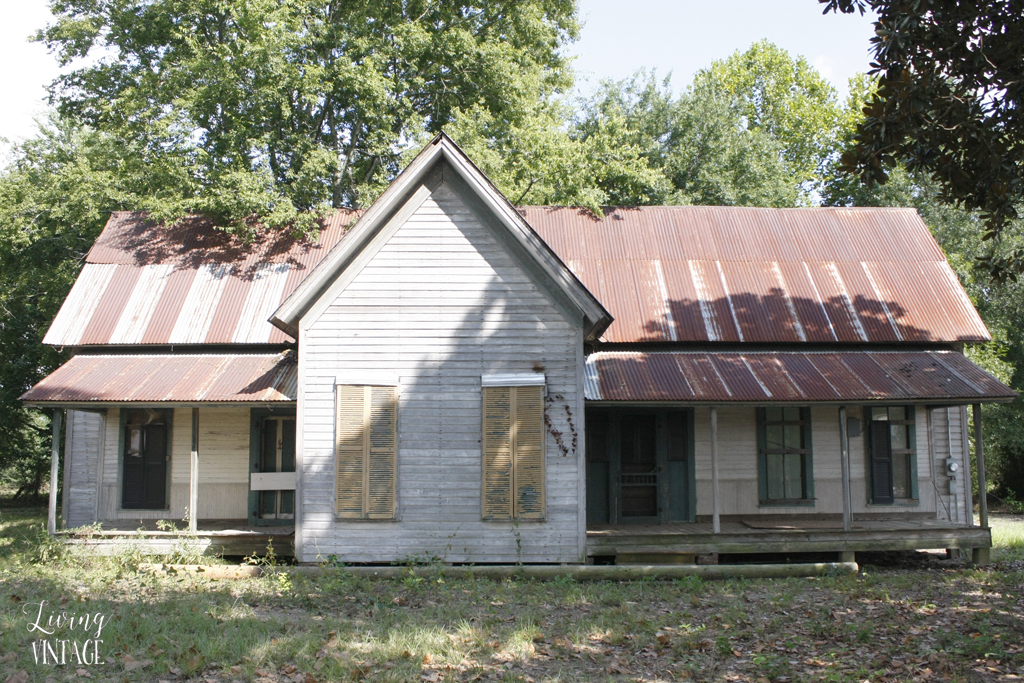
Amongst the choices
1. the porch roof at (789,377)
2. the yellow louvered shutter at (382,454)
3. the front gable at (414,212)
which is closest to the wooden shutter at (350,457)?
the yellow louvered shutter at (382,454)

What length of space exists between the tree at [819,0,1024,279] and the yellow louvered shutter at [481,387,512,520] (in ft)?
19.1

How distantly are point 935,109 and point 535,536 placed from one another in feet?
25.5

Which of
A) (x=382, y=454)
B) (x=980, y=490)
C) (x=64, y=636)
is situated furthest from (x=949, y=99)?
(x=64, y=636)

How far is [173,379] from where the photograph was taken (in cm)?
1322

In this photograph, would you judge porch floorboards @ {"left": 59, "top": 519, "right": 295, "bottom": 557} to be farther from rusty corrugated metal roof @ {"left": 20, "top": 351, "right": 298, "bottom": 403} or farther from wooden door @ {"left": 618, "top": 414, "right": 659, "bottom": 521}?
wooden door @ {"left": 618, "top": 414, "right": 659, "bottom": 521}

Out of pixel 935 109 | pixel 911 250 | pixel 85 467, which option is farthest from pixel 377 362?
pixel 911 250

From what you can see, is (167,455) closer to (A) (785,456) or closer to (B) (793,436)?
(A) (785,456)

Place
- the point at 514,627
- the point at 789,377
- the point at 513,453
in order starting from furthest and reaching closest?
the point at 789,377 → the point at 513,453 → the point at 514,627

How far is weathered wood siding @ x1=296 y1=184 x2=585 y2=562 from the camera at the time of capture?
11.8 metres

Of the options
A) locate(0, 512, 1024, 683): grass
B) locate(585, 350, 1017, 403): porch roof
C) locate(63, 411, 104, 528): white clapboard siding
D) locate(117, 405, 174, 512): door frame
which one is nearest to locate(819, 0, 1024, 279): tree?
locate(585, 350, 1017, 403): porch roof

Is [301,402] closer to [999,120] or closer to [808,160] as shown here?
[999,120]

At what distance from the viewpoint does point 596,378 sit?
518 inches

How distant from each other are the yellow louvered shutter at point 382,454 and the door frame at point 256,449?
10.1ft

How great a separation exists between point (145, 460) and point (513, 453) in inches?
284
